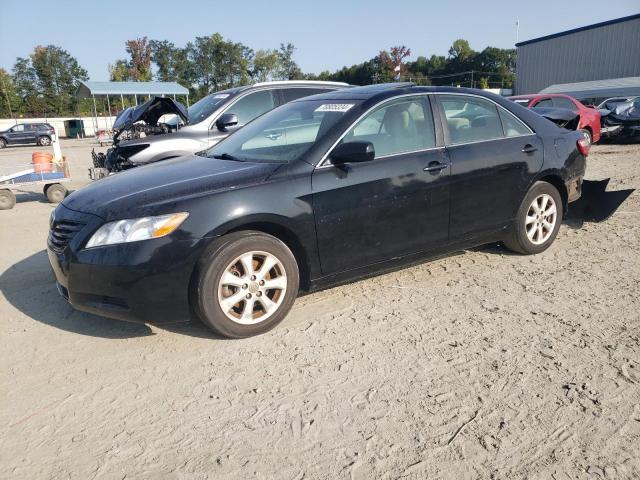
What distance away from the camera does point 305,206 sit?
3523 mm

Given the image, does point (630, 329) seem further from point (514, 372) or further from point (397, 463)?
point (397, 463)

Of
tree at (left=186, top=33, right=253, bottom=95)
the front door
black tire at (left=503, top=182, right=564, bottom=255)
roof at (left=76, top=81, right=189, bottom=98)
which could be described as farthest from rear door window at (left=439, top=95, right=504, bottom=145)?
tree at (left=186, top=33, right=253, bottom=95)

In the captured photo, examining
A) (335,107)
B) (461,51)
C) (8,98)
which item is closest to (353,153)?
(335,107)

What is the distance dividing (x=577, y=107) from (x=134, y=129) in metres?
11.6

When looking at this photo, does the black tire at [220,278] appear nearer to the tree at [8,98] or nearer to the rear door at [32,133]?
the rear door at [32,133]

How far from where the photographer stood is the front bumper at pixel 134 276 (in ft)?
10.2

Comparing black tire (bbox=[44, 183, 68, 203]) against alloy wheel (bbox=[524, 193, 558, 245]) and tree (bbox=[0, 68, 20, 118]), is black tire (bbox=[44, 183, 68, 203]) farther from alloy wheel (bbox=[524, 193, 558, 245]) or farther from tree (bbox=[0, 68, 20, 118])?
tree (bbox=[0, 68, 20, 118])

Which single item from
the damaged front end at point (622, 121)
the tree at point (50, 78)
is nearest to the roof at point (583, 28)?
the damaged front end at point (622, 121)

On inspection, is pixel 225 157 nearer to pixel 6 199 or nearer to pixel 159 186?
pixel 159 186

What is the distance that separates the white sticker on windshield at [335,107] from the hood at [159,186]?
767 mm

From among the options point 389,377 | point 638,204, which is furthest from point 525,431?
point 638,204

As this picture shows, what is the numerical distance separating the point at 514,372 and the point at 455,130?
2190 mm

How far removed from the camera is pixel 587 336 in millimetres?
3307

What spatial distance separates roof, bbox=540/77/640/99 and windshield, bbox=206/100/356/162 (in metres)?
31.0
